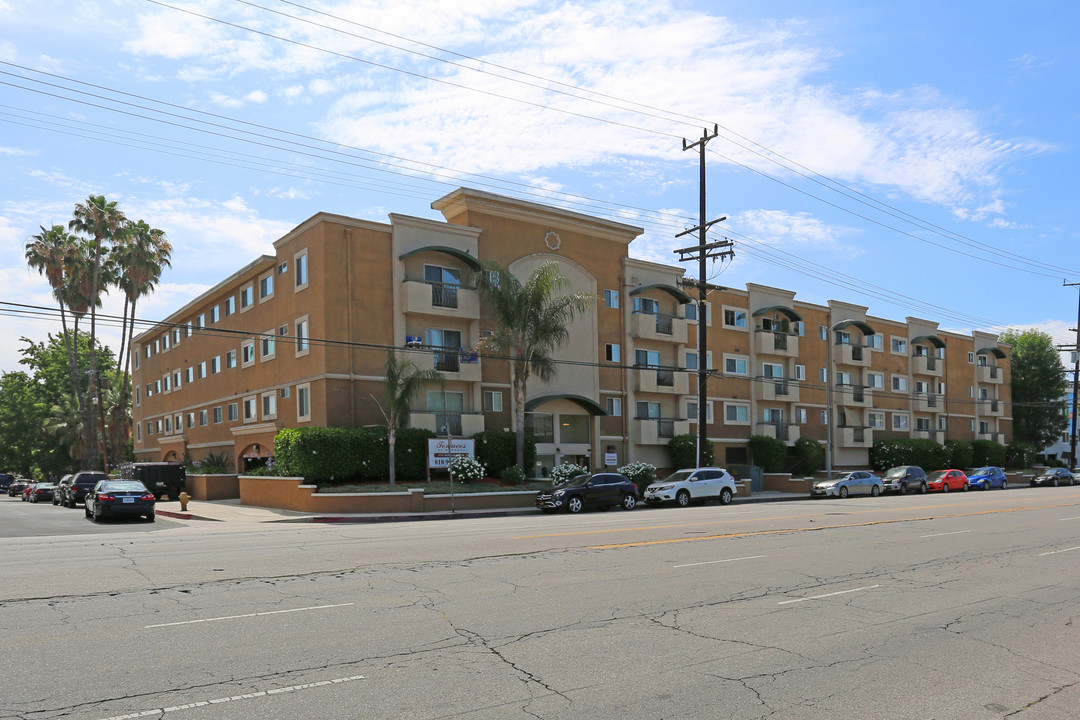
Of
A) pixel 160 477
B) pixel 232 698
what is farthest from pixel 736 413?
pixel 232 698

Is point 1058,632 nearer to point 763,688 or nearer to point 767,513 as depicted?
point 763,688

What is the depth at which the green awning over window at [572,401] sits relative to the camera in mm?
38188

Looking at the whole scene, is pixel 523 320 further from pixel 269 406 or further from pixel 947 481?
pixel 947 481

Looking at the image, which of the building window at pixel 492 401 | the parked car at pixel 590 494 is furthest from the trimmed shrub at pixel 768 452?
the parked car at pixel 590 494

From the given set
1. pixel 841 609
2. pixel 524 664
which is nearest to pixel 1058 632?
pixel 841 609

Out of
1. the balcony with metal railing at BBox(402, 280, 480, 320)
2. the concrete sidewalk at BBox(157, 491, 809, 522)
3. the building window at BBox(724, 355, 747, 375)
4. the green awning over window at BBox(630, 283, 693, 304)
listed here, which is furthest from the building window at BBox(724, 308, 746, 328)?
the concrete sidewalk at BBox(157, 491, 809, 522)

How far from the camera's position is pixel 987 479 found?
50969 millimetres

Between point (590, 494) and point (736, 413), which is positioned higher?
point (736, 413)

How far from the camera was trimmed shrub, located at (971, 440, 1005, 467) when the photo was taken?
65.9 metres

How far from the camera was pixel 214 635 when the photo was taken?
27.1ft

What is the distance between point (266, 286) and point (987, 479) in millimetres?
42914

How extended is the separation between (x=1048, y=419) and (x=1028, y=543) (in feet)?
234

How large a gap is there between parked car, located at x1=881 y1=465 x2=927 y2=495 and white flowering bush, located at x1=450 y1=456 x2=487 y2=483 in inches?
924

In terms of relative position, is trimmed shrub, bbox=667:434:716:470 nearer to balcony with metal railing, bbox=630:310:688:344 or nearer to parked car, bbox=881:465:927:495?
balcony with metal railing, bbox=630:310:688:344
